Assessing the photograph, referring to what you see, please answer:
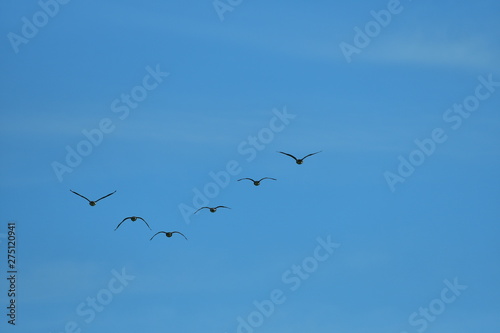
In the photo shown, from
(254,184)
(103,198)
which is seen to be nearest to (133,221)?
(103,198)

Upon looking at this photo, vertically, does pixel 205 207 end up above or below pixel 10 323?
above

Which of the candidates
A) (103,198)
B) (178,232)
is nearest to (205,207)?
(178,232)

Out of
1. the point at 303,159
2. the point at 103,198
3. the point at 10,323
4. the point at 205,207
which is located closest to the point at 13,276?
the point at 10,323

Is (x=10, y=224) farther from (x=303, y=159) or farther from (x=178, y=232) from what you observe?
(x=303, y=159)

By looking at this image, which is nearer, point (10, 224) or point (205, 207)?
point (10, 224)

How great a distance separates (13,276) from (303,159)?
2733cm

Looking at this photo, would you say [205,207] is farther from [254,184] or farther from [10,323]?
[10,323]

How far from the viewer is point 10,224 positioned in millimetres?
78312

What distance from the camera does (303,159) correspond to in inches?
3445

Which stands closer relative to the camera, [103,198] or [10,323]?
[10,323]

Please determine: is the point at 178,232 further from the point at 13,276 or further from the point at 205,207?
the point at 13,276

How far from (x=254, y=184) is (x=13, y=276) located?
2325cm

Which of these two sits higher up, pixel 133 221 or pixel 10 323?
pixel 133 221

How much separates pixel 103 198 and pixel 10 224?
10.2m
